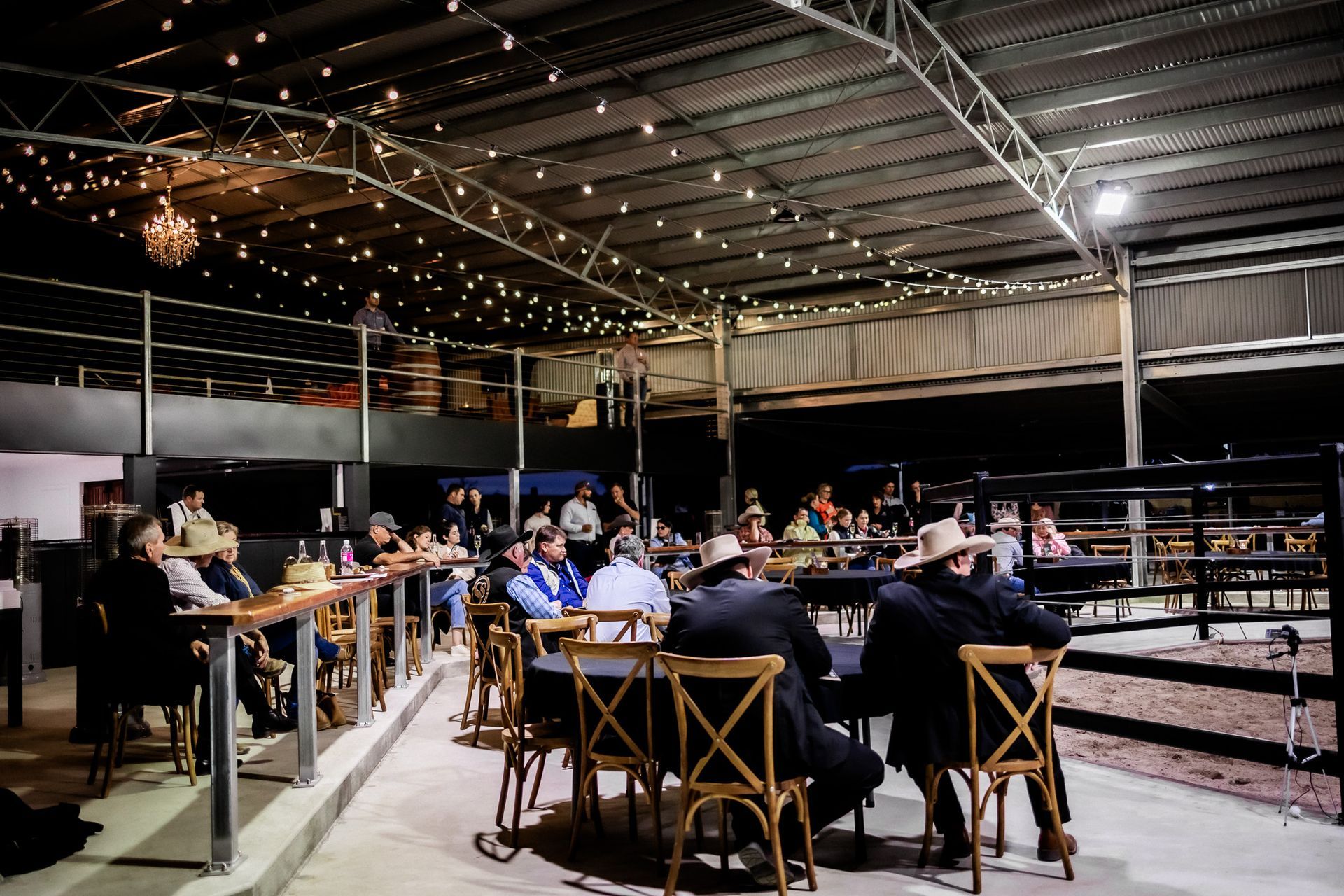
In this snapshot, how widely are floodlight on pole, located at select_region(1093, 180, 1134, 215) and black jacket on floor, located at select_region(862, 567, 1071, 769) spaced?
846cm

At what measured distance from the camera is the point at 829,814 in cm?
359

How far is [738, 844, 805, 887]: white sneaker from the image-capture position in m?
3.41

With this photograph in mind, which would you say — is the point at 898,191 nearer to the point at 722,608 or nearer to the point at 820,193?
the point at 820,193

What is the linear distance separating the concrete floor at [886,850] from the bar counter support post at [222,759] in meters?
0.33

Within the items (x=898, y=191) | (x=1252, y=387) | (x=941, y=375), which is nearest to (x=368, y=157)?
(x=898, y=191)

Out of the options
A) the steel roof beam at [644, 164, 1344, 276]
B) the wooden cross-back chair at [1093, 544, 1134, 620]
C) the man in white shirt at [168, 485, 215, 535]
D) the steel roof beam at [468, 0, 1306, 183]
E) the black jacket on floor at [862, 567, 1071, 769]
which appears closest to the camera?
the black jacket on floor at [862, 567, 1071, 769]

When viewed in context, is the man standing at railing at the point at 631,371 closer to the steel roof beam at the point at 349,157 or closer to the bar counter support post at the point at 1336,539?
the steel roof beam at the point at 349,157

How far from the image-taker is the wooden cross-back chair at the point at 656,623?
4.99 m

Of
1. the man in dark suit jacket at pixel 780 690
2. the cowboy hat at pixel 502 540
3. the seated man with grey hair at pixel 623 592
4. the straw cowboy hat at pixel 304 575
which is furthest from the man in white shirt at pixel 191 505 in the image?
the man in dark suit jacket at pixel 780 690

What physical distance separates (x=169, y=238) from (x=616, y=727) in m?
9.07

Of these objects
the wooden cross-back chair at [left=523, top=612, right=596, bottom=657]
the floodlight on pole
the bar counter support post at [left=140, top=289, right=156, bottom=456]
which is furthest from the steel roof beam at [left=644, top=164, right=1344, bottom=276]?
the wooden cross-back chair at [left=523, top=612, right=596, bottom=657]

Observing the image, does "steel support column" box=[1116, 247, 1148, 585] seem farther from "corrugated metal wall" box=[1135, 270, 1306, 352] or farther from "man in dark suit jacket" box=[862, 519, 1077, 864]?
"man in dark suit jacket" box=[862, 519, 1077, 864]

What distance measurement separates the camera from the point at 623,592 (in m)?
5.29

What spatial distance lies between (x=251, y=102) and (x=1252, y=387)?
13.1 meters
